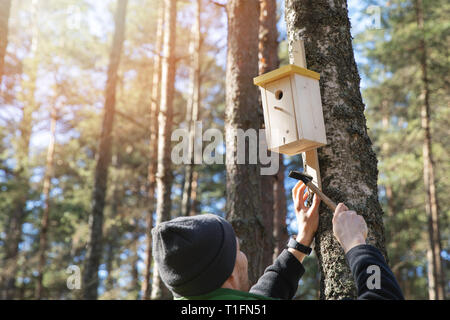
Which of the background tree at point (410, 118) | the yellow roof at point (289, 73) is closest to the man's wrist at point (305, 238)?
the yellow roof at point (289, 73)

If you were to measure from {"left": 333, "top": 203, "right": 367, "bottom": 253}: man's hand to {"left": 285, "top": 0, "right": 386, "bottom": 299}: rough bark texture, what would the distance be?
0.15 m

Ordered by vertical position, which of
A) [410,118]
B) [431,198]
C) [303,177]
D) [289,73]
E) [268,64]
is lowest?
Result: [303,177]

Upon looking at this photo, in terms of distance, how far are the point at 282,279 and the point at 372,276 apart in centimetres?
61

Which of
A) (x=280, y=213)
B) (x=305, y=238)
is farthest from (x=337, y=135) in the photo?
(x=280, y=213)

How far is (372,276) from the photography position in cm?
162

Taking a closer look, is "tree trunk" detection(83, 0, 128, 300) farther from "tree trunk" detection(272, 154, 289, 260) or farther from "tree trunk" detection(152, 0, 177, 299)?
"tree trunk" detection(272, 154, 289, 260)

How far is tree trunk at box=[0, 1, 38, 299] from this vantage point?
1376 cm

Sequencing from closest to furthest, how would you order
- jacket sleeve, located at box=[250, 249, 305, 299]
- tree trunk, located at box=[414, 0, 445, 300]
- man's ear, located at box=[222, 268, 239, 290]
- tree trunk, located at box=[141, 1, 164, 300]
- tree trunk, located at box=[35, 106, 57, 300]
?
man's ear, located at box=[222, 268, 239, 290] < jacket sleeve, located at box=[250, 249, 305, 299] < tree trunk, located at box=[141, 1, 164, 300] < tree trunk, located at box=[414, 0, 445, 300] < tree trunk, located at box=[35, 106, 57, 300]

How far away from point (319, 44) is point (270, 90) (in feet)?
1.17

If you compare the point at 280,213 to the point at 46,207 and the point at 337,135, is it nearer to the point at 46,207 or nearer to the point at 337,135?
the point at 337,135

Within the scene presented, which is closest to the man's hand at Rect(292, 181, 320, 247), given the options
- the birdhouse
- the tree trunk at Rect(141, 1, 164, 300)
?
the birdhouse

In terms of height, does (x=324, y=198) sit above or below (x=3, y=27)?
below

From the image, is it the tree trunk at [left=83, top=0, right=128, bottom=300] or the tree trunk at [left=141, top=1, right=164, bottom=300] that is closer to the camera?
the tree trunk at [left=83, top=0, right=128, bottom=300]
